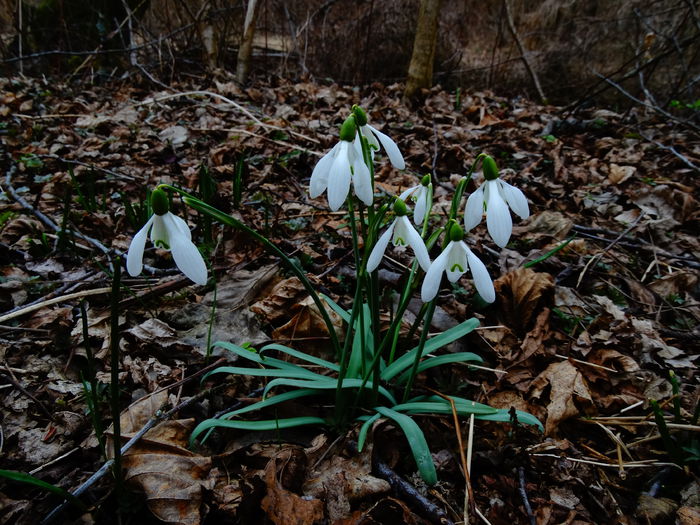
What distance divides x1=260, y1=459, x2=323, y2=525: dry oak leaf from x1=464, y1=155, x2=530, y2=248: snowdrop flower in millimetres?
782

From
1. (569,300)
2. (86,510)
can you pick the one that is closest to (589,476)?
(569,300)

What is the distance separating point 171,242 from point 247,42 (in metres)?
5.09

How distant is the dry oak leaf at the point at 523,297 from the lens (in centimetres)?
163

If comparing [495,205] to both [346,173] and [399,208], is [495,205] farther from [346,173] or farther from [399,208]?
[346,173]

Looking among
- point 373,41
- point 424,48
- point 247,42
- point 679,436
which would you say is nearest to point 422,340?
point 679,436

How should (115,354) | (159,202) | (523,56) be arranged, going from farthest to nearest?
(523,56)
(159,202)
(115,354)

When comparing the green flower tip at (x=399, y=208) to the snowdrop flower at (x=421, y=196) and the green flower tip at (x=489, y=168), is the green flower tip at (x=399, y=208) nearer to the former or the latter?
the snowdrop flower at (x=421, y=196)

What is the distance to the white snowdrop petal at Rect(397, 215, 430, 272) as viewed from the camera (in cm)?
96

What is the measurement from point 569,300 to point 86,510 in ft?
6.02

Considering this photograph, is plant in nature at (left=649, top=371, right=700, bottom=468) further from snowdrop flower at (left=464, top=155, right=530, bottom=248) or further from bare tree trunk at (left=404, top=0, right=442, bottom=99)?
bare tree trunk at (left=404, top=0, right=442, bottom=99)

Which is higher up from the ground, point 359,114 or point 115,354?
point 359,114

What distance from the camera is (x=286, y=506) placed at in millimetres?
945

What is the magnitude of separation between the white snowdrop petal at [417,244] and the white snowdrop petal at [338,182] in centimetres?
17

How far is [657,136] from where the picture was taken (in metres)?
3.77
